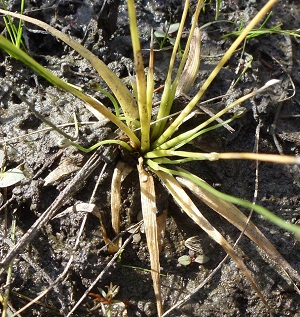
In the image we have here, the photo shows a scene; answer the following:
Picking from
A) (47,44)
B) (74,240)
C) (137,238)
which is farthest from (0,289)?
(47,44)

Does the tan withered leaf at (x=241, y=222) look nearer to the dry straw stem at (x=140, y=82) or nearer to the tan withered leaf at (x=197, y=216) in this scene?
the tan withered leaf at (x=197, y=216)

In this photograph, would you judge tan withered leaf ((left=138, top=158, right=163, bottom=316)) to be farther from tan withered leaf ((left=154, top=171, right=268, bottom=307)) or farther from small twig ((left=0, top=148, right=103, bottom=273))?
small twig ((left=0, top=148, right=103, bottom=273))

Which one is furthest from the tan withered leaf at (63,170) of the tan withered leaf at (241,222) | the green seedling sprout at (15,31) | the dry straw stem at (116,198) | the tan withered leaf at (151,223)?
the green seedling sprout at (15,31)

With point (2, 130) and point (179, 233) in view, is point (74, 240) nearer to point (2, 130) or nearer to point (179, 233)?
point (179, 233)

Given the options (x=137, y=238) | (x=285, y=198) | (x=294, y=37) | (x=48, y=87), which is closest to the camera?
(x=137, y=238)

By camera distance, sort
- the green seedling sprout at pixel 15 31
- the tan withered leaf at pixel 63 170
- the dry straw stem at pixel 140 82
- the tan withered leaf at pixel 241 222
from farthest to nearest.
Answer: the green seedling sprout at pixel 15 31
the tan withered leaf at pixel 63 170
the tan withered leaf at pixel 241 222
the dry straw stem at pixel 140 82

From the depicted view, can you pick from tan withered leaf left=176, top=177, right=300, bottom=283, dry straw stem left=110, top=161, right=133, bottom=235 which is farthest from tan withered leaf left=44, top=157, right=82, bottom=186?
tan withered leaf left=176, top=177, right=300, bottom=283
